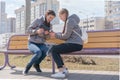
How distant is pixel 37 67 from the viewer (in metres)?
6.62

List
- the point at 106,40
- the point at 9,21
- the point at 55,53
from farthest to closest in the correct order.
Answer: the point at 9,21
the point at 106,40
the point at 55,53

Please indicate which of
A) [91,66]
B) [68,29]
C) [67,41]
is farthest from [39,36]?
[91,66]

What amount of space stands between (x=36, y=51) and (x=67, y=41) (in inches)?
26.7

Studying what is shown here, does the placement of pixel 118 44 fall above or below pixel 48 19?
below

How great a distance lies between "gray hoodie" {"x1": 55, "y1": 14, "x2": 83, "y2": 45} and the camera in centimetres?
568

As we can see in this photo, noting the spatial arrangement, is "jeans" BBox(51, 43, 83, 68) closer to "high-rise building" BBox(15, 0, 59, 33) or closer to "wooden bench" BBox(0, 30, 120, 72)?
"wooden bench" BBox(0, 30, 120, 72)

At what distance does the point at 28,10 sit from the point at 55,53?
216 inches

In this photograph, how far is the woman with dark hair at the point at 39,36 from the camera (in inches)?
242

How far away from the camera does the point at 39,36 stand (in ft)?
20.9

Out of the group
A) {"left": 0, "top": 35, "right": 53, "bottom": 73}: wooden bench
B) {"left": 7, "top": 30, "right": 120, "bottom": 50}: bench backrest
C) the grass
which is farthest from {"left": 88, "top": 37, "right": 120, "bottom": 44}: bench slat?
{"left": 0, "top": 35, "right": 53, "bottom": 73}: wooden bench

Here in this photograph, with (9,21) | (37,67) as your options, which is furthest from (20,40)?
(9,21)

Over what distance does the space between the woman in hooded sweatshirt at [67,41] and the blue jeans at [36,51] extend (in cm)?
45

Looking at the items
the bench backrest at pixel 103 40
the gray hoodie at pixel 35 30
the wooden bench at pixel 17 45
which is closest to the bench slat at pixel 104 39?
the bench backrest at pixel 103 40

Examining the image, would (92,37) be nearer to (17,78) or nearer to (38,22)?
(38,22)
